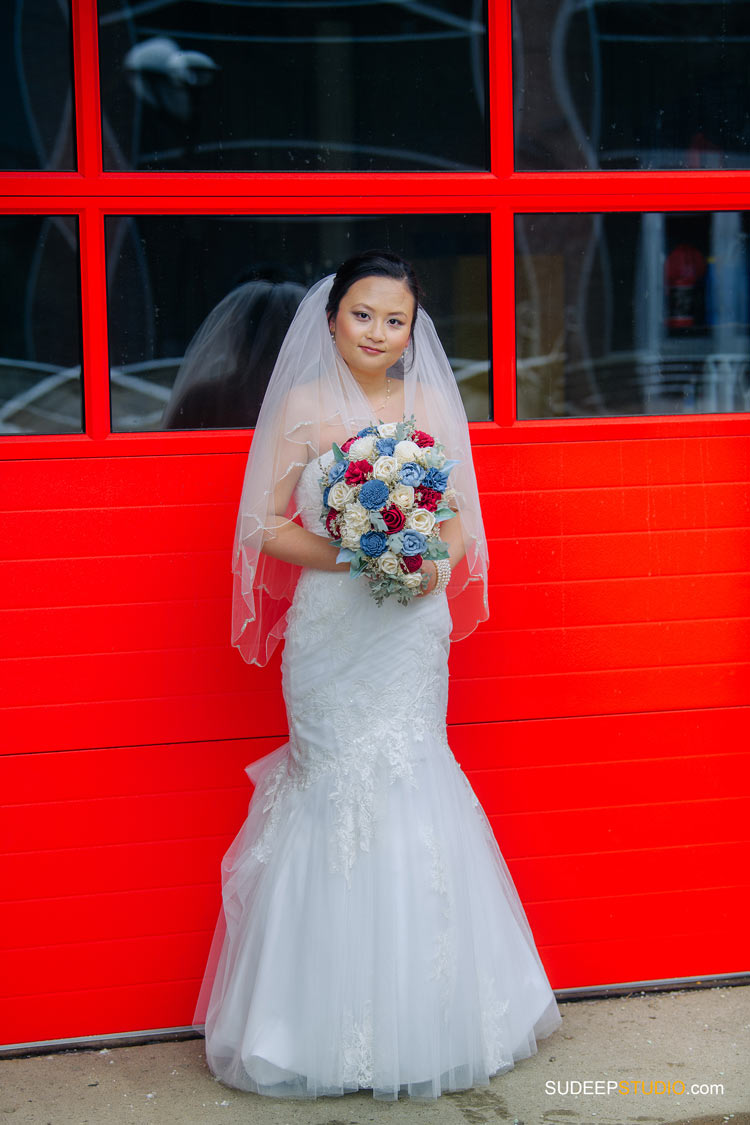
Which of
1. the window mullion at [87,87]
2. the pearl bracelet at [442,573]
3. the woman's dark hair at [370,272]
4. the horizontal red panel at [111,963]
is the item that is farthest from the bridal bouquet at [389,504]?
the horizontal red panel at [111,963]

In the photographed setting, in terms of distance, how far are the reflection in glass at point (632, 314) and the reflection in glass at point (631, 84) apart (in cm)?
21

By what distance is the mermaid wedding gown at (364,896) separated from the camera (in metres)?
3.44

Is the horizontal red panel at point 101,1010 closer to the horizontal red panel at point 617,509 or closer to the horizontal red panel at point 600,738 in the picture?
the horizontal red panel at point 600,738

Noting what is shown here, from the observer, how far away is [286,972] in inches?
139

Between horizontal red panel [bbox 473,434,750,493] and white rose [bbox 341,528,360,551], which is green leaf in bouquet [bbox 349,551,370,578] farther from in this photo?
horizontal red panel [bbox 473,434,750,493]

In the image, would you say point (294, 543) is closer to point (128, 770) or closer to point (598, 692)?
point (128, 770)

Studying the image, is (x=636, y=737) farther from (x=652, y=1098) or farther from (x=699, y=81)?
(x=699, y=81)

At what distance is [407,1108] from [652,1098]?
0.67 metres

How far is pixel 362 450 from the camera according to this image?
3.32 metres

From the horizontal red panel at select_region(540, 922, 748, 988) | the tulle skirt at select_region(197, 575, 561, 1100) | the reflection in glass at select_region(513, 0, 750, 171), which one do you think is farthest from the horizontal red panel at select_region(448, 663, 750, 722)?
the reflection in glass at select_region(513, 0, 750, 171)

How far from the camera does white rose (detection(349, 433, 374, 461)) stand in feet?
10.9

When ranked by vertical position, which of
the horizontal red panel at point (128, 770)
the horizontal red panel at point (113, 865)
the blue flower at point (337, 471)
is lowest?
the horizontal red panel at point (113, 865)

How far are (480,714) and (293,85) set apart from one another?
2.05 m

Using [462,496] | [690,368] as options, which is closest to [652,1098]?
[462,496]
